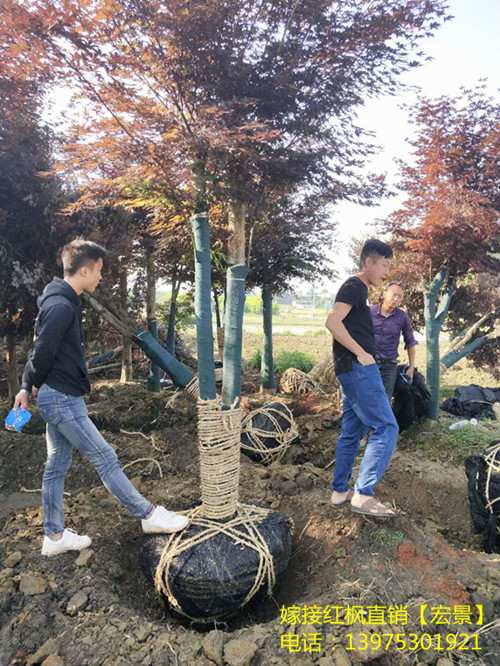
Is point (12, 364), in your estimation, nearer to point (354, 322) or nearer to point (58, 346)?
point (58, 346)

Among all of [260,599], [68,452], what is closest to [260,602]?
[260,599]

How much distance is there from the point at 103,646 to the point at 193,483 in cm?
153

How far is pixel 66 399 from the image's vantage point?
2.27 m

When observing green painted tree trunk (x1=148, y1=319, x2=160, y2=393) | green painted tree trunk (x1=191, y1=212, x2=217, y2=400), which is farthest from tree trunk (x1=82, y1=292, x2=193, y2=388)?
green painted tree trunk (x1=191, y1=212, x2=217, y2=400)

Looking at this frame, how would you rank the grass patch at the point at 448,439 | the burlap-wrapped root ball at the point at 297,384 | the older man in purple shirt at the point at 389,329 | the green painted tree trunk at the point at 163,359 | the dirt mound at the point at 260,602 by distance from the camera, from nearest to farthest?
1. the dirt mound at the point at 260,602
2. the older man in purple shirt at the point at 389,329
3. the grass patch at the point at 448,439
4. the green painted tree trunk at the point at 163,359
5. the burlap-wrapped root ball at the point at 297,384

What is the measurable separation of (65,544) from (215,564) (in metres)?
0.80

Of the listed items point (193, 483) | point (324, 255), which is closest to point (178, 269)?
point (324, 255)

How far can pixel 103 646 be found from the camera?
6.03ft

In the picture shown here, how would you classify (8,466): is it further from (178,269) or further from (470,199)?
(470,199)

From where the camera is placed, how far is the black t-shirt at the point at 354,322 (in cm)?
261

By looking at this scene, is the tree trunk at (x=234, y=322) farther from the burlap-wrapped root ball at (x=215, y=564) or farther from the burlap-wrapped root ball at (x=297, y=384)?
the burlap-wrapped root ball at (x=297, y=384)

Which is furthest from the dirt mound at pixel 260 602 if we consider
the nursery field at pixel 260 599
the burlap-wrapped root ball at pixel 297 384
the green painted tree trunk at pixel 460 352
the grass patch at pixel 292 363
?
the grass patch at pixel 292 363

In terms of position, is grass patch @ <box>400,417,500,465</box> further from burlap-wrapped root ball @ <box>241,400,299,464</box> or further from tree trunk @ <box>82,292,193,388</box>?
tree trunk @ <box>82,292,193,388</box>

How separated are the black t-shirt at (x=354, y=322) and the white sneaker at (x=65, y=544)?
1.64 meters
